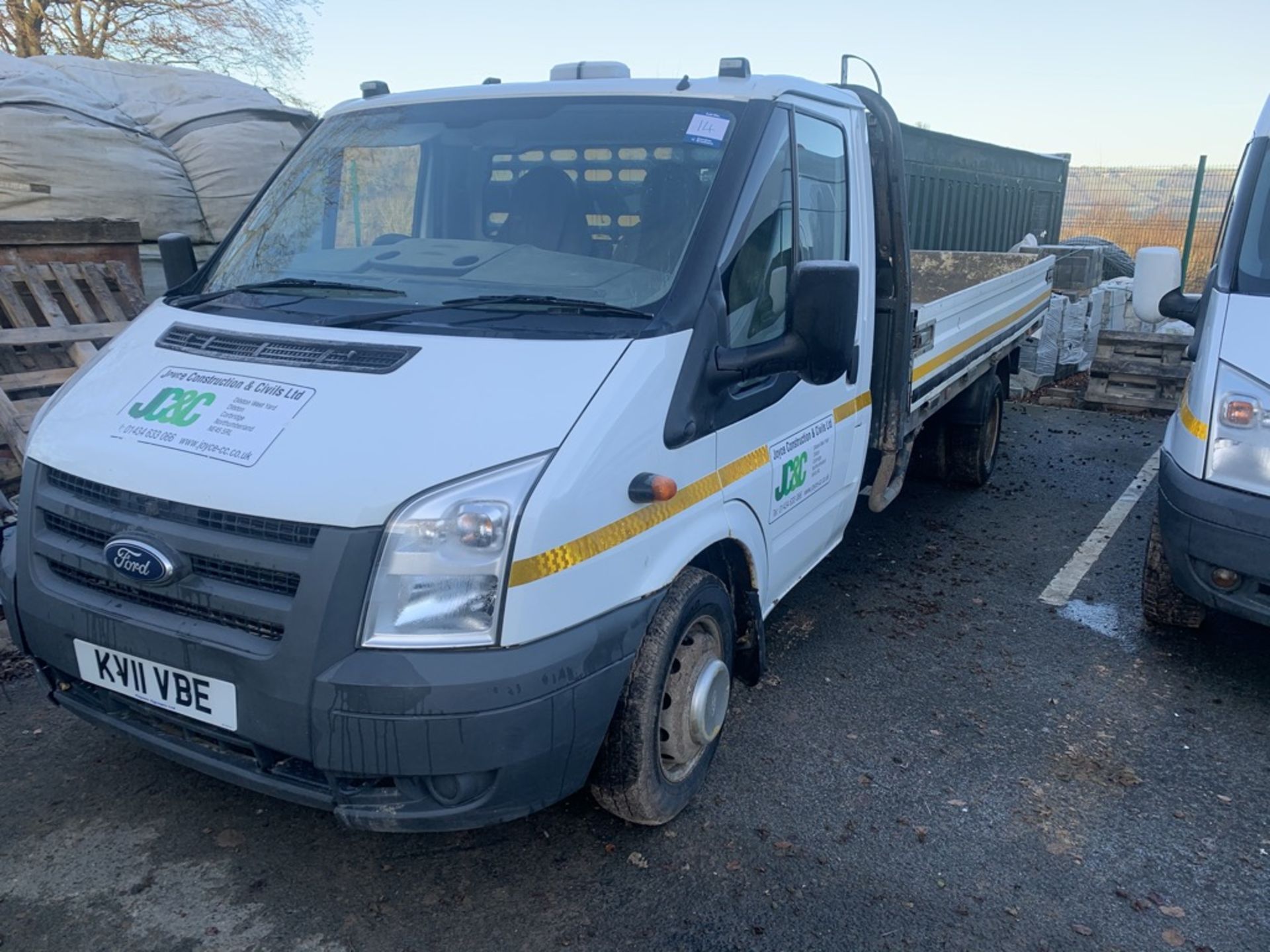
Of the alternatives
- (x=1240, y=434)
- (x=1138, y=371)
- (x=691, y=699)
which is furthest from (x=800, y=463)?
(x=1138, y=371)

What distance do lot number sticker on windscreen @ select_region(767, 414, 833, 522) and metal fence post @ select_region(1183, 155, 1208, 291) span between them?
11.8 m

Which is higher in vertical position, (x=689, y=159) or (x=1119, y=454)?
(x=689, y=159)

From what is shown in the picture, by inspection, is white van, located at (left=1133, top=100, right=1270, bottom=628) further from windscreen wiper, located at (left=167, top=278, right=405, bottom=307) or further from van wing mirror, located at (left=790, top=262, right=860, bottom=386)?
windscreen wiper, located at (left=167, top=278, right=405, bottom=307)

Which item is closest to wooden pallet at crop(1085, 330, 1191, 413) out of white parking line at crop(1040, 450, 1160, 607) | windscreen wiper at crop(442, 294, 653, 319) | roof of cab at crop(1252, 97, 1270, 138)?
white parking line at crop(1040, 450, 1160, 607)

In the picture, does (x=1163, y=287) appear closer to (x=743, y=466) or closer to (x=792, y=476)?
(x=792, y=476)

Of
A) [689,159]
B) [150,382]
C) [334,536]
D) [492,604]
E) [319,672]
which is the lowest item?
[319,672]

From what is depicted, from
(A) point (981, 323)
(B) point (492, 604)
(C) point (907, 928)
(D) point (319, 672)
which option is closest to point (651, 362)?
(B) point (492, 604)

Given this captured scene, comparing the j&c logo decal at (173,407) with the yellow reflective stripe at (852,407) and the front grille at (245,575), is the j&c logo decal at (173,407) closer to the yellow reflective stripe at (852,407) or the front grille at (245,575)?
the front grille at (245,575)

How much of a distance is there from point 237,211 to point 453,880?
6373 mm

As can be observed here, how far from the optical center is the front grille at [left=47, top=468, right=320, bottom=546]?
2.23 metres

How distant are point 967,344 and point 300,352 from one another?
3795 mm

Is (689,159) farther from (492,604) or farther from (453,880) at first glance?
(453,880)

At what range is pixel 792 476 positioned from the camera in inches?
131

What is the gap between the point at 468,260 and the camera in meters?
3.05
